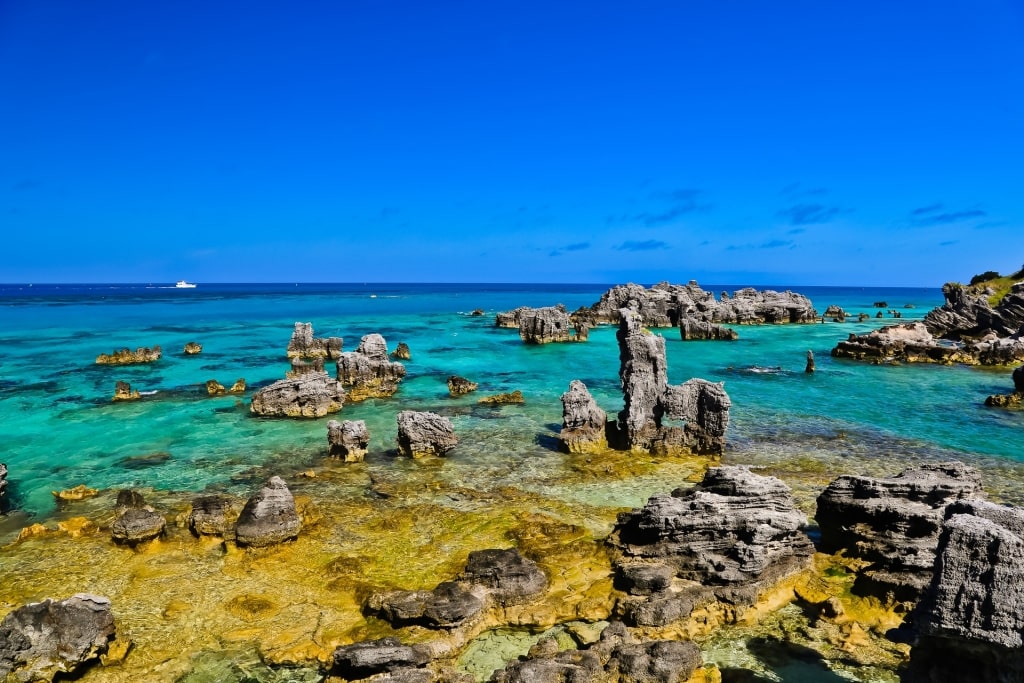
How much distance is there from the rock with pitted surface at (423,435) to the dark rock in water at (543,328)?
42125 mm

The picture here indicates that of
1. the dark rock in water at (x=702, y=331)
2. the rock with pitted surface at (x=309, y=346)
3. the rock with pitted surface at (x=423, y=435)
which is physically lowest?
the rock with pitted surface at (x=423, y=435)

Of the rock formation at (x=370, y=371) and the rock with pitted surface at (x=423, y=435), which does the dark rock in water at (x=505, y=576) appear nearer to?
the rock with pitted surface at (x=423, y=435)

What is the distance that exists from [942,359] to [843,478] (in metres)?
42.2

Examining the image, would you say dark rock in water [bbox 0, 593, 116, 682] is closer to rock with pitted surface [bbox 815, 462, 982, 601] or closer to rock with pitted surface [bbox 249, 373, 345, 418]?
rock with pitted surface [bbox 815, 462, 982, 601]

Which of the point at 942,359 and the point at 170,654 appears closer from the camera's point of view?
the point at 170,654

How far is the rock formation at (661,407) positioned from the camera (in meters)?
24.2

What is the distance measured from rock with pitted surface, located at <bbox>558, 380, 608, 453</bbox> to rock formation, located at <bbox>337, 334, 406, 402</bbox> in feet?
48.5

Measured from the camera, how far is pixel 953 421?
30234 mm

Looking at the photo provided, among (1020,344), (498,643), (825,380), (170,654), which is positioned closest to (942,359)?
(1020,344)

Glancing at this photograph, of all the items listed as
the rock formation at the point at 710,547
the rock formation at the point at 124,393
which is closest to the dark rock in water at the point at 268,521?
the rock formation at the point at 710,547

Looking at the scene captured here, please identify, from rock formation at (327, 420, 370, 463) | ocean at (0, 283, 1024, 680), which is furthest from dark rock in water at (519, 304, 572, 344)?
rock formation at (327, 420, 370, 463)

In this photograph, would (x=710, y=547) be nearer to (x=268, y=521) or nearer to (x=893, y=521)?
(x=893, y=521)

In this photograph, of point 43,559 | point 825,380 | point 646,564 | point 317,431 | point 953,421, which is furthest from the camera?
point 825,380

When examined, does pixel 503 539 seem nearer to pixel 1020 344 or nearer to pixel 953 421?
pixel 953 421
